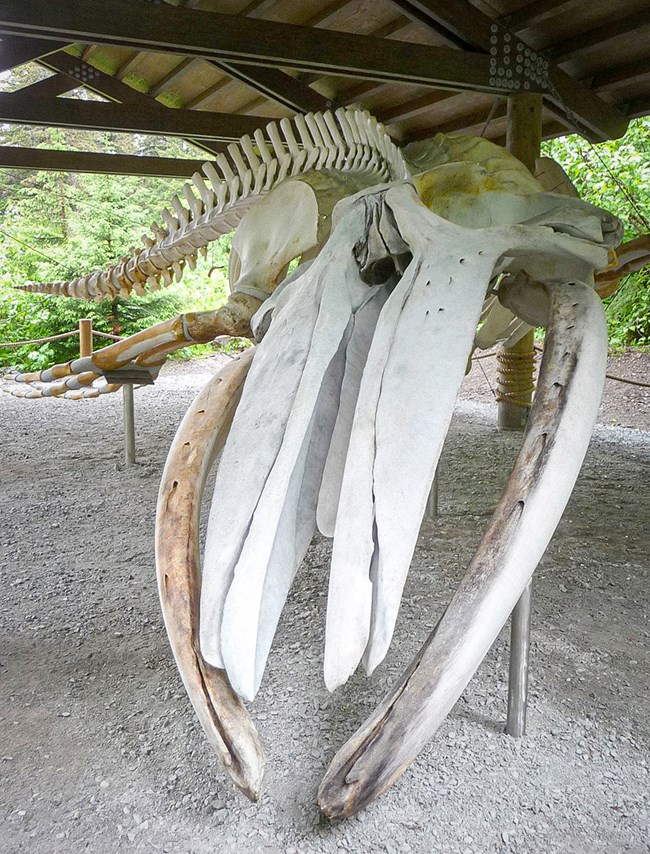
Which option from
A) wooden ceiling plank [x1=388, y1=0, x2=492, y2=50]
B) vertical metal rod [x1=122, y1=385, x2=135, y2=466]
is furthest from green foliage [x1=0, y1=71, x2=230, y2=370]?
wooden ceiling plank [x1=388, y1=0, x2=492, y2=50]

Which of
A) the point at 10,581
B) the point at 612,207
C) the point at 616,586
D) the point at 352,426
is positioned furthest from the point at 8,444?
the point at 612,207

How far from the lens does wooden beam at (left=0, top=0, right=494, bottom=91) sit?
320 centimetres

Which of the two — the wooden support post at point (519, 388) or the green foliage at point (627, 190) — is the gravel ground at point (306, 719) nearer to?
the wooden support post at point (519, 388)

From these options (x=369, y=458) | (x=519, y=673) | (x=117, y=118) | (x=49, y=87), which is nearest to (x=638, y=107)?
(x=117, y=118)

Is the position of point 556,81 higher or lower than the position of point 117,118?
higher

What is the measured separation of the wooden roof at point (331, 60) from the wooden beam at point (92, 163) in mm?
524

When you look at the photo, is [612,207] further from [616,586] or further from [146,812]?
[146,812]

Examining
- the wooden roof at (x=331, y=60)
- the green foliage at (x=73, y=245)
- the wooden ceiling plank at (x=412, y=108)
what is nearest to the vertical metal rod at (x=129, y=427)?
the wooden roof at (x=331, y=60)

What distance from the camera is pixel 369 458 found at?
4.37 ft

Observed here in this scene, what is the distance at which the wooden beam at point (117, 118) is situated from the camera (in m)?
5.27

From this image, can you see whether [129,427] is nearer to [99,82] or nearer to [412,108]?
[99,82]

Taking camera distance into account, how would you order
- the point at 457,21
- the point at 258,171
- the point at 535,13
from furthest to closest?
the point at 535,13
the point at 457,21
the point at 258,171

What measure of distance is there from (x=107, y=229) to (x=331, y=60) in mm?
9323

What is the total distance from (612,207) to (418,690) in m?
9.68
